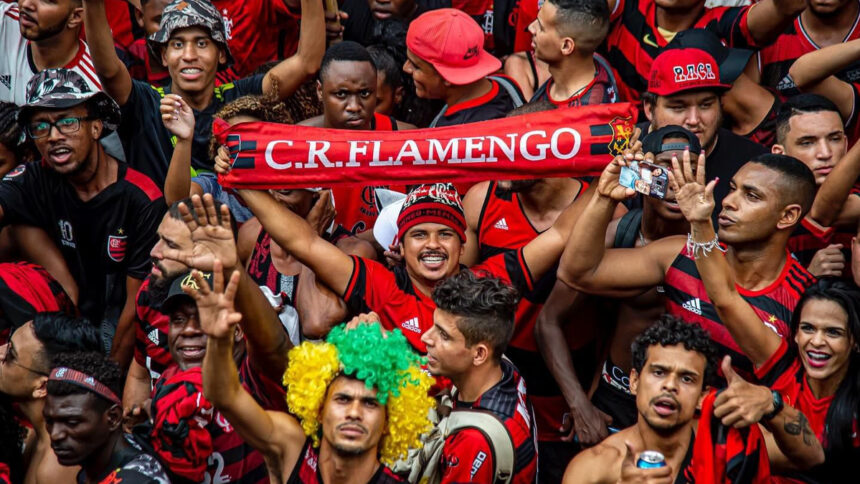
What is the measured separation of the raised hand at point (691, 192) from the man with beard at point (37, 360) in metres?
3.14

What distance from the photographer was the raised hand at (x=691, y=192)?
19.1ft

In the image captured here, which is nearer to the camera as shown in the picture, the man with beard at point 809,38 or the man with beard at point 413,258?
the man with beard at point 413,258

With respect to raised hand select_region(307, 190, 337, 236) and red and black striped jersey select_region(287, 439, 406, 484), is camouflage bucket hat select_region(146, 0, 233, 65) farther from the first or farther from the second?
red and black striped jersey select_region(287, 439, 406, 484)

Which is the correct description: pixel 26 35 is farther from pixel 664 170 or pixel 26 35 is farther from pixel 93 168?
pixel 664 170

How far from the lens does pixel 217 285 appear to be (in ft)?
17.7

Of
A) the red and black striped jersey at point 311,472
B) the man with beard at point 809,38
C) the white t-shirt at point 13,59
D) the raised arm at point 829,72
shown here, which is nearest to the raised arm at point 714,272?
the red and black striped jersey at point 311,472

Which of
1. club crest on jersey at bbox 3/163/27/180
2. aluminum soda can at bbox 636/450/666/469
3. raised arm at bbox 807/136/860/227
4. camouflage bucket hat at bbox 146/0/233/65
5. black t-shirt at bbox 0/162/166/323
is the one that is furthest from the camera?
camouflage bucket hat at bbox 146/0/233/65

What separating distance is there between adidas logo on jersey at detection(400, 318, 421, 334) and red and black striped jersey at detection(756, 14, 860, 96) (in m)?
3.01

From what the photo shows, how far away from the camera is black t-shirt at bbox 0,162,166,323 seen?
7633mm

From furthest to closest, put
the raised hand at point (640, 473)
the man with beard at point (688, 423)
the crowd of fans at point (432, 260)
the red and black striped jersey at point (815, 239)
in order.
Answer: the red and black striped jersey at point (815, 239) → the crowd of fans at point (432, 260) → the man with beard at point (688, 423) → the raised hand at point (640, 473)

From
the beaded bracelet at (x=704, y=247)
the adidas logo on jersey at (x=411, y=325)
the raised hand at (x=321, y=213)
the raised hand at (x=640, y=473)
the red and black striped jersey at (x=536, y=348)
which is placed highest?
the beaded bracelet at (x=704, y=247)

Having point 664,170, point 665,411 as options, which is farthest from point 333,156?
point 665,411

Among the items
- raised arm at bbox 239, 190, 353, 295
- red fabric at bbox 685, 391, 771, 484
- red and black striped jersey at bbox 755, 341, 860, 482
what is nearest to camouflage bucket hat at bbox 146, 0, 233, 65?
raised arm at bbox 239, 190, 353, 295

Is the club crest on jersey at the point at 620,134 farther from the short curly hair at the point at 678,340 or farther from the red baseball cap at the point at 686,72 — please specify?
the short curly hair at the point at 678,340
